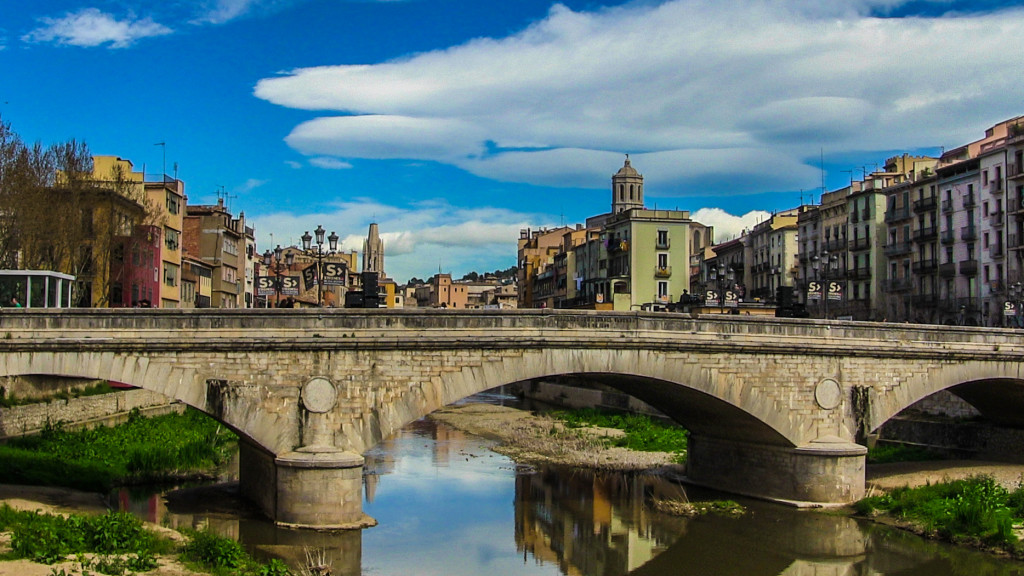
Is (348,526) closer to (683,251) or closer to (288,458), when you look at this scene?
(288,458)

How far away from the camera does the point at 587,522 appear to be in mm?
33531

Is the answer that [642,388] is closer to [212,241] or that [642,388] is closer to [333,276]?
[333,276]

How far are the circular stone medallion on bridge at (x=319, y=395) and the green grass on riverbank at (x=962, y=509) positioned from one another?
16732mm

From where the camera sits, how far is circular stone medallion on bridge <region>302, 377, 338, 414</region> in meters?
29.4

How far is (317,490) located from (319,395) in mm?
2650

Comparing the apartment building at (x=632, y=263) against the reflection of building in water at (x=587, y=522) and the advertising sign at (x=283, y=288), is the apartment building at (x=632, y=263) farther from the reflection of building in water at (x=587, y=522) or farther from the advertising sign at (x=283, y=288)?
the advertising sign at (x=283, y=288)

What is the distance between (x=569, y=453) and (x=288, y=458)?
19.1m

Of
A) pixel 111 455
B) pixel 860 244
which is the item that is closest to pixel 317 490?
pixel 111 455

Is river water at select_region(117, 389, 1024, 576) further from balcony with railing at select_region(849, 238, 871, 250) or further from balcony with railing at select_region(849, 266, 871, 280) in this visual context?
balcony with railing at select_region(849, 238, 871, 250)

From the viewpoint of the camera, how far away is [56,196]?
4534cm

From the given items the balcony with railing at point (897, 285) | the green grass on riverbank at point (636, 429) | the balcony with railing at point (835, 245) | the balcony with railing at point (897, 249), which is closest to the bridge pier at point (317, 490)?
the green grass on riverbank at point (636, 429)

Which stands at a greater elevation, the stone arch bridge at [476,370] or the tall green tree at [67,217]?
the tall green tree at [67,217]

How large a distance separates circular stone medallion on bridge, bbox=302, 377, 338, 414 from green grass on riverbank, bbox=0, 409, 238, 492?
8.61 metres

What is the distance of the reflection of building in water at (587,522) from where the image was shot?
29375mm
